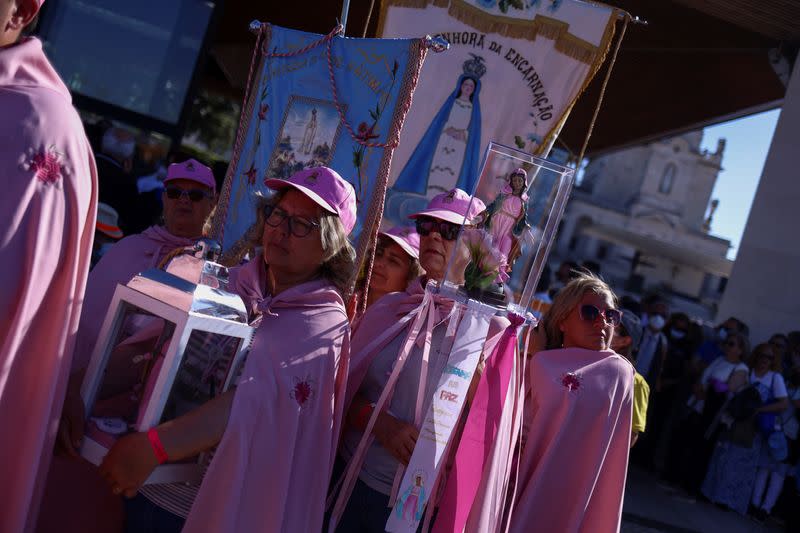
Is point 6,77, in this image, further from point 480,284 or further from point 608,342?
point 608,342

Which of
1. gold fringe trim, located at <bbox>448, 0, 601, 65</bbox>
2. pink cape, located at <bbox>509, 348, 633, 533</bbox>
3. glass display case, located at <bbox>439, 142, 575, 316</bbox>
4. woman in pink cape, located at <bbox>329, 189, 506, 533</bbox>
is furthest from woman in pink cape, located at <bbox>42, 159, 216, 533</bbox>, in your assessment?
gold fringe trim, located at <bbox>448, 0, 601, 65</bbox>

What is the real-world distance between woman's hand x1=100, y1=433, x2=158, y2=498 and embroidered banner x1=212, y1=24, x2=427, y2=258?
1472 mm

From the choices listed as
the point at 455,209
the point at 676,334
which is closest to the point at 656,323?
the point at 676,334

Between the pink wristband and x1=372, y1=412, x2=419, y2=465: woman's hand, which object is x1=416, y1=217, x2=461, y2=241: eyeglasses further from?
the pink wristband

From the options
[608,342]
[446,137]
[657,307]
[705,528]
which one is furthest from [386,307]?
[657,307]

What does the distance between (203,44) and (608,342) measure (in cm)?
613

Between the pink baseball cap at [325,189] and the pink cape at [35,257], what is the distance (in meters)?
0.63

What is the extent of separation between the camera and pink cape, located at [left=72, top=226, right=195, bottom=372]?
2.97 metres

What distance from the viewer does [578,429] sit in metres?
3.36

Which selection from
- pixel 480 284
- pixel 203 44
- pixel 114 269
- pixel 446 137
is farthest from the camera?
pixel 203 44

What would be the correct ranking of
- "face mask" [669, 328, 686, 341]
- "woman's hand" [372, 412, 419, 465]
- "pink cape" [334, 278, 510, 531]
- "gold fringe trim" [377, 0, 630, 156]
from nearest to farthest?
"woman's hand" [372, 412, 419, 465] → "pink cape" [334, 278, 510, 531] → "gold fringe trim" [377, 0, 630, 156] → "face mask" [669, 328, 686, 341]

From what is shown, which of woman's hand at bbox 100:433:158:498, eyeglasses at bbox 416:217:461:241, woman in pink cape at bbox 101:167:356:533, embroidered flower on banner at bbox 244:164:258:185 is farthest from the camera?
embroidered flower on banner at bbox 244:164:258:185

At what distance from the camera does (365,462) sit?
2.86m

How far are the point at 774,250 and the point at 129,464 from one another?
36.2 ft
